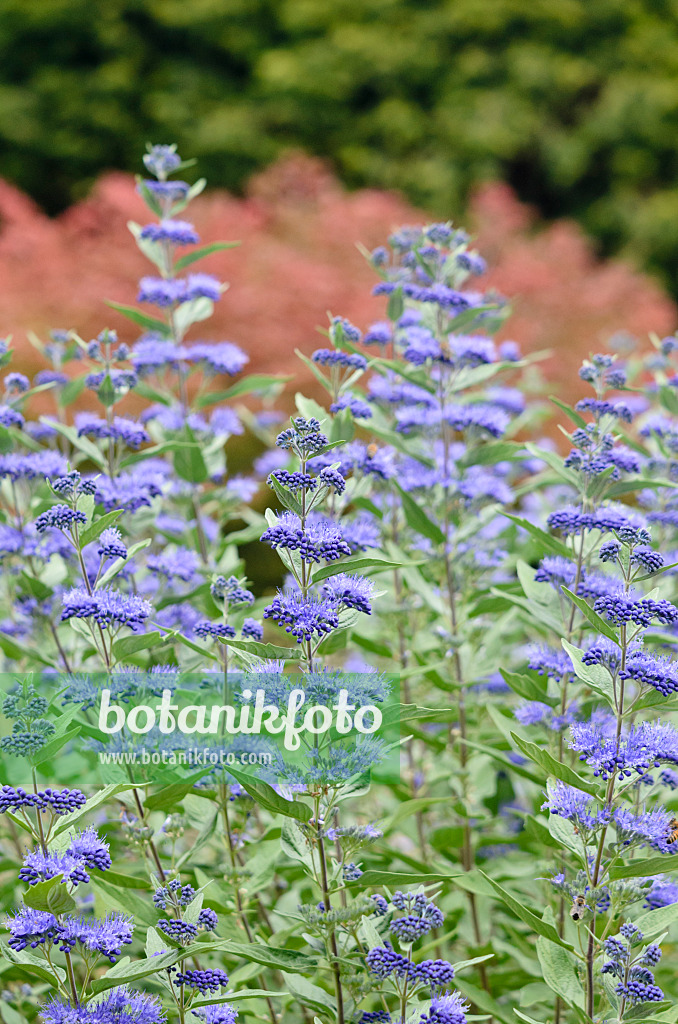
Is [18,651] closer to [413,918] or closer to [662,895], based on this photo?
[413,918]

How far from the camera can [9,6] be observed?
42.3ft

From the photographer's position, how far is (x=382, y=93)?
1326 cm

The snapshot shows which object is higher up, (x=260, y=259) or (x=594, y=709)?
(x=260, y=259)

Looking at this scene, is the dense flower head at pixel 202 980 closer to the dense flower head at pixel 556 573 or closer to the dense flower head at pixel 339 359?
the dense flower head at pixel 556 573

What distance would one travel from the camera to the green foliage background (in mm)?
12750

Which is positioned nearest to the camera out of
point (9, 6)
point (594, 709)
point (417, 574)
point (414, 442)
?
point (594, 709)

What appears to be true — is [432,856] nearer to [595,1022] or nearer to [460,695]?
[460,695]

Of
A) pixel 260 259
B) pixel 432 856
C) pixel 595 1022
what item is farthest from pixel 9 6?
pixel 595 1022

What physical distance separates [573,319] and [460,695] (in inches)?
230

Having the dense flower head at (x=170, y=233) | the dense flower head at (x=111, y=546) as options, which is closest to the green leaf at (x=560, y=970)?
the dense flower head at (x=111, y=546)

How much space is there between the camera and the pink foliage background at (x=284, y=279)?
6.89m

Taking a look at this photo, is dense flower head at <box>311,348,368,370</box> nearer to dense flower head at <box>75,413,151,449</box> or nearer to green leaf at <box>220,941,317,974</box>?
dense flower head at <box>75,413,151,449</box>

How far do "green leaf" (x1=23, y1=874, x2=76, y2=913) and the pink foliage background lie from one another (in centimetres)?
527

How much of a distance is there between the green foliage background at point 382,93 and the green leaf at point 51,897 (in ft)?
39.8
